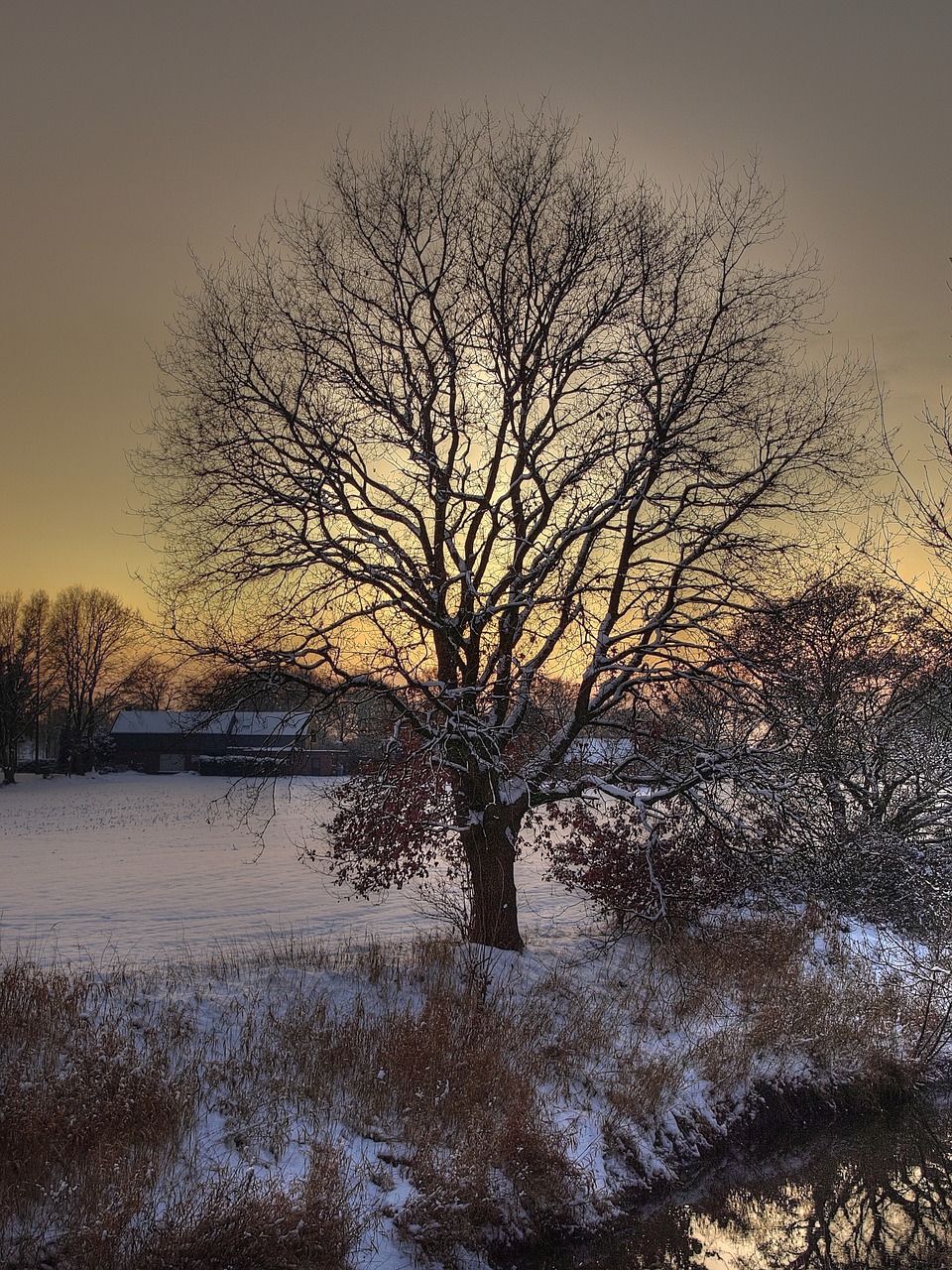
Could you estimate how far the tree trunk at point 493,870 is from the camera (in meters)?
11.8

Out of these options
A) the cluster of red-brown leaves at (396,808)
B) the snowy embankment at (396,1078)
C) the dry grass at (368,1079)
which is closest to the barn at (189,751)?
the cluster of red-brown leaves at (396,808)

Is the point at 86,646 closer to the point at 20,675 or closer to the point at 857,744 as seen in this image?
the point at 20,675

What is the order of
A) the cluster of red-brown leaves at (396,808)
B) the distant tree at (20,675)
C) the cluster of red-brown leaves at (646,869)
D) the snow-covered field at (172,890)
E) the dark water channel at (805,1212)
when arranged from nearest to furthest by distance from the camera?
1. the dark water channel at (805,1212)
2. the cluster of red-brown leaves at (396,808)
3. the cluster of red-brown leaves at (646,869)
4. the snow-covered field at (172,890)
5. the distant tree at (20,675)

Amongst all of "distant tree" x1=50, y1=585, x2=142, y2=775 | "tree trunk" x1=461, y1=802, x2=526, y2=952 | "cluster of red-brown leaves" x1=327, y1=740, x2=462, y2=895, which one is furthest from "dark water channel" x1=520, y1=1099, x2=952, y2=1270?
"distant tree" x1=50, y1=585, x2=142, y2=775

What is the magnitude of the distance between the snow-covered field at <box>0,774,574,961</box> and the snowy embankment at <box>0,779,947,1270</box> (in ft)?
5.89

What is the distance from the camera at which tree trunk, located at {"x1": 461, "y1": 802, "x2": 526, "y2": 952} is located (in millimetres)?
11836

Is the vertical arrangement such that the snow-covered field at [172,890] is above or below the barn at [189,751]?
below

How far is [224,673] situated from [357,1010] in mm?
4413

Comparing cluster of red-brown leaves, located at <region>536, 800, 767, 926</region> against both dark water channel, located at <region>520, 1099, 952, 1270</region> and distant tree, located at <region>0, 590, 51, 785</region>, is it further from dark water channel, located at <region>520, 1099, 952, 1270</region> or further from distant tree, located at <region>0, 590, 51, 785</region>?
distant tree, located at <region>0, 590, 51, 785</region>

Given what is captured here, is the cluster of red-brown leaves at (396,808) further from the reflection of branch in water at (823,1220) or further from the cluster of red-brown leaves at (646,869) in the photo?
the reflection of branch in water at (823,1220)

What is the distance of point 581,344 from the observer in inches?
480

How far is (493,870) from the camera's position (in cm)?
1189

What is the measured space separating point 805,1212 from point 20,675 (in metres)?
62.4

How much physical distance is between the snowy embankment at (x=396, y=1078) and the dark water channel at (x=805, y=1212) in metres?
0.35
